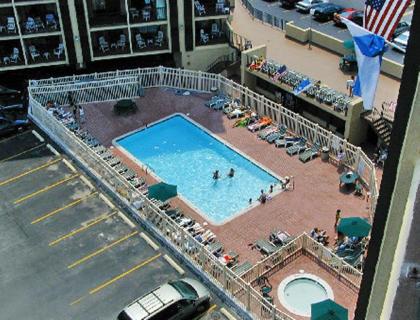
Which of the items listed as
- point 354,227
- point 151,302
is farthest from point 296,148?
point 151,302

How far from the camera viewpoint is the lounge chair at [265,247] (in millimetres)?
34438

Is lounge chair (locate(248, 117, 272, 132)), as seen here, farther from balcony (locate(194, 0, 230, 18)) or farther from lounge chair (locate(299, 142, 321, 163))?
balcony (locate(194, 0, 230, 18))

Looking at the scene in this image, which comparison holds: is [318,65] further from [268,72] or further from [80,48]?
[80,48]

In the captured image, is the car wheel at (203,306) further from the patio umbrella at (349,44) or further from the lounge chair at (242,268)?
the patio umbrella at (349,44)

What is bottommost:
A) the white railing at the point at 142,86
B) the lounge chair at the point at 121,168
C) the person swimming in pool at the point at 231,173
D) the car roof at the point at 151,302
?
the person swimming in pool at the point at 231,173

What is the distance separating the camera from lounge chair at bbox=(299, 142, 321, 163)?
42.2m

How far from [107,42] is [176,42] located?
6.07 m

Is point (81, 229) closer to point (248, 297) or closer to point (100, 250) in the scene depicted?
point (100, 250)

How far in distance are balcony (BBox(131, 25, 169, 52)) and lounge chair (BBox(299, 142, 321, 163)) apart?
Result: 1673 cm

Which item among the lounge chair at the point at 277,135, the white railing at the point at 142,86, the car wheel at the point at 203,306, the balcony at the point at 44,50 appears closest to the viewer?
the car wheel at the point at 203,306

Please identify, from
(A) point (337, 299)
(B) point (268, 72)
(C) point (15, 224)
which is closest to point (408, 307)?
(A) point (337, 299)

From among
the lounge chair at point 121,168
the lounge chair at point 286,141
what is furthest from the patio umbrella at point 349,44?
the lounge chair at point 121,168

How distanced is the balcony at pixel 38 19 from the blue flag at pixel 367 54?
25.5 meters

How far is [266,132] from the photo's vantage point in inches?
1778
